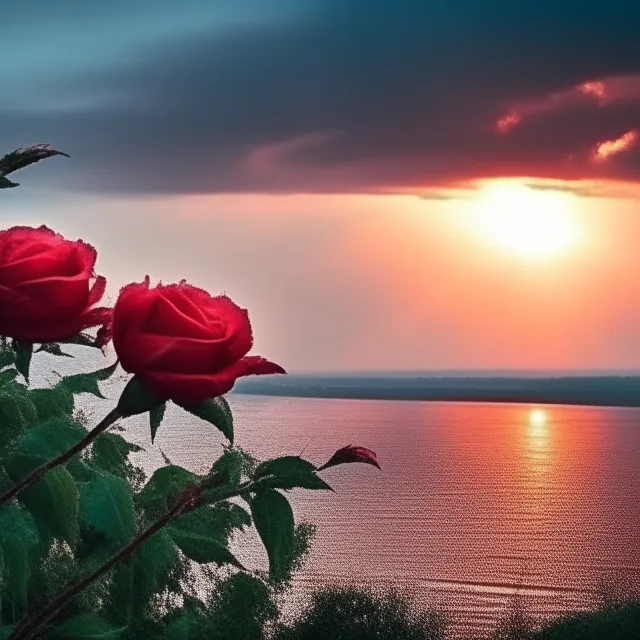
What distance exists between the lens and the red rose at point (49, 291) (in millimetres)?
1048

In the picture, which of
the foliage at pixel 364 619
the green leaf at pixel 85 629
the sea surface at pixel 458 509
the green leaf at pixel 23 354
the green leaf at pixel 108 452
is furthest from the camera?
the foliage at pixel 364 619

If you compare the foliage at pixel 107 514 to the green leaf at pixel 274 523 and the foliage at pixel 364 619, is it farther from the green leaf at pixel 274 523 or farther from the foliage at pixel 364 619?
the foliage at pixel 364 619

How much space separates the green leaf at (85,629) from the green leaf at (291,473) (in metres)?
0.46

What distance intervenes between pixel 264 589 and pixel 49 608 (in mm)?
3100

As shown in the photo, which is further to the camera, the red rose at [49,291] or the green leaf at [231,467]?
the green leaf at [231,467]

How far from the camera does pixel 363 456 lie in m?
1.14

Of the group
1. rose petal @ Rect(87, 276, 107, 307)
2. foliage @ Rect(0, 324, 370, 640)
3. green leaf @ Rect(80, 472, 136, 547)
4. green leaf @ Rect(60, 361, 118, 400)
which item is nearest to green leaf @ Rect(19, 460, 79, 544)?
foliage @ Rect(0, 324, 370, 640)

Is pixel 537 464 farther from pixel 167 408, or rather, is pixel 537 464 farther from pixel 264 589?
pixel 167 408

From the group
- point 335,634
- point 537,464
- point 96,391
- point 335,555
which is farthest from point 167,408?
point 537,464

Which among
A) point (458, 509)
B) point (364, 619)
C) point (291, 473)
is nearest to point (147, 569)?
point (291, 473)

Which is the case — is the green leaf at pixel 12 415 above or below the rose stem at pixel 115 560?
above

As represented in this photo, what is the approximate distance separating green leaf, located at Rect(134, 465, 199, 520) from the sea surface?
0.09 m

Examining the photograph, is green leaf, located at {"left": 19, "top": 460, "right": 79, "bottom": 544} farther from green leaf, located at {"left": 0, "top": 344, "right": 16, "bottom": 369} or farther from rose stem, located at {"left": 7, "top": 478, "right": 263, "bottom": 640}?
green leaf, located at {"left": 0, "top": 344, "right": 16, "bottom": 369}

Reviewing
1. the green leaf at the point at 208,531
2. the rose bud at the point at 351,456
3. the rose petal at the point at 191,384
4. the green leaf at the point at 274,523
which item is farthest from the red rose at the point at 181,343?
the green leaf at the point at 208,531
